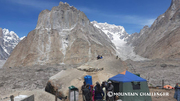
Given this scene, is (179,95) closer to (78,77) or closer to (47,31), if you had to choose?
(78,77)

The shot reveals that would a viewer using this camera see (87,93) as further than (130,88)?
No

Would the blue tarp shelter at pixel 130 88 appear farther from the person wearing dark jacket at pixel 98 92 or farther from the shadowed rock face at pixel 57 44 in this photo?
the shadowed rock face at pixel 57 44

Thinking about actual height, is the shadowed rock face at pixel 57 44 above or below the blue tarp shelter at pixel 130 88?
above

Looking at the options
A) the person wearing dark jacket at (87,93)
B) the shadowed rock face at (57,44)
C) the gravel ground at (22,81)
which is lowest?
the gravel ground at (22,81)

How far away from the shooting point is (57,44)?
194 feet

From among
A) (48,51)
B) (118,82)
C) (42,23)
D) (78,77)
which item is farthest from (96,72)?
(42,23)

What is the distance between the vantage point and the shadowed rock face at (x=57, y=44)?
53.2m

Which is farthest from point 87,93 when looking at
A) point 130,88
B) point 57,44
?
point 57,44

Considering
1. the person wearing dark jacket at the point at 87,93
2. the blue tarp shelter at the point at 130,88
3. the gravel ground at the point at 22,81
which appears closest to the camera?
the person wearing dark jacket at the point at 87,93

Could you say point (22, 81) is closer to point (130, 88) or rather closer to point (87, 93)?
point (87, 93)

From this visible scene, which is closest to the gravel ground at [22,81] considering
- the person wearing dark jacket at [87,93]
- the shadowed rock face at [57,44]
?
the person wearing dark jacket at [87,93]

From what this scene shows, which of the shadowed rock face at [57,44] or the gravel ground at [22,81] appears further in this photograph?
the shadowed rock face at [57,44]

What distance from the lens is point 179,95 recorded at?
29.4ft

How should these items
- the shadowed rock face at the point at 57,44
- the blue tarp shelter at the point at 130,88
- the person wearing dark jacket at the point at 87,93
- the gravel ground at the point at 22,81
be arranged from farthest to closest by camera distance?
the shadowed rock face at the point at 57,44 < the gravel ground at the point at 22,81 < the blue tarp shelter at the point at 130,88 < the person wearing dark jacket at the point at 87,93
